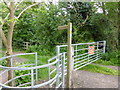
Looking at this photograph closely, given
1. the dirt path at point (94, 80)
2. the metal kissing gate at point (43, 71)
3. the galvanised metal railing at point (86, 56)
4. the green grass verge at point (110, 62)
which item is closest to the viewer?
the metal kissing gate at point (43, 71)

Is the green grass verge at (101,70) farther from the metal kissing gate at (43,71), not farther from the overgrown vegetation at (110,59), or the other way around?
the overgrown vegetation at (110,59)

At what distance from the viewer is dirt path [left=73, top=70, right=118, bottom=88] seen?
3.10 m

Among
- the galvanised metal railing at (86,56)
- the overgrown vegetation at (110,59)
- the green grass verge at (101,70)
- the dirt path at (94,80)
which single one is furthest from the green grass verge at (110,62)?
the dirt path at (94,80)

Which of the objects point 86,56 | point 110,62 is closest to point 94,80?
point 86,56

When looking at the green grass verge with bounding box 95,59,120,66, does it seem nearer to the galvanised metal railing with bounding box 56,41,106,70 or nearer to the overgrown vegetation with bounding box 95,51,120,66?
the overgrown vegetation with bounding box 95,51,120,66

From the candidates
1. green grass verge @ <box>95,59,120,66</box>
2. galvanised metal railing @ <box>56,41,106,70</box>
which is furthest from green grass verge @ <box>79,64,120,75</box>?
green grass verge @ <box>95,59,120,66</box>

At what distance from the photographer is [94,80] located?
3.43m

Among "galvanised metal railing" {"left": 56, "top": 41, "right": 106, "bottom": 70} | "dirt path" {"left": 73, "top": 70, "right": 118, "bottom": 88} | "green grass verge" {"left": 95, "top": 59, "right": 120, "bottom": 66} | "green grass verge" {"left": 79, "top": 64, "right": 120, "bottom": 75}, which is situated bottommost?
"dirt path" {"left": 73, "top": 70, "right": 118, "bottom": 88}

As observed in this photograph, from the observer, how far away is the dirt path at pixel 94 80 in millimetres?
3100

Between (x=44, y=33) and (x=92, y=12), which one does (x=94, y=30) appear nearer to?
(x=92, y=12)

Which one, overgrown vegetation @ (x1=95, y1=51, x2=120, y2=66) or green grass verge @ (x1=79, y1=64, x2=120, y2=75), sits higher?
overgrown vegetation @ (x1=95, y1=51, x2=120, y2=66)

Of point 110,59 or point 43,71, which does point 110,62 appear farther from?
point 43,71

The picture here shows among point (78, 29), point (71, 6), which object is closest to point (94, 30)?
point (78, 29)

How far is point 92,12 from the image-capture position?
6629 millimetres
